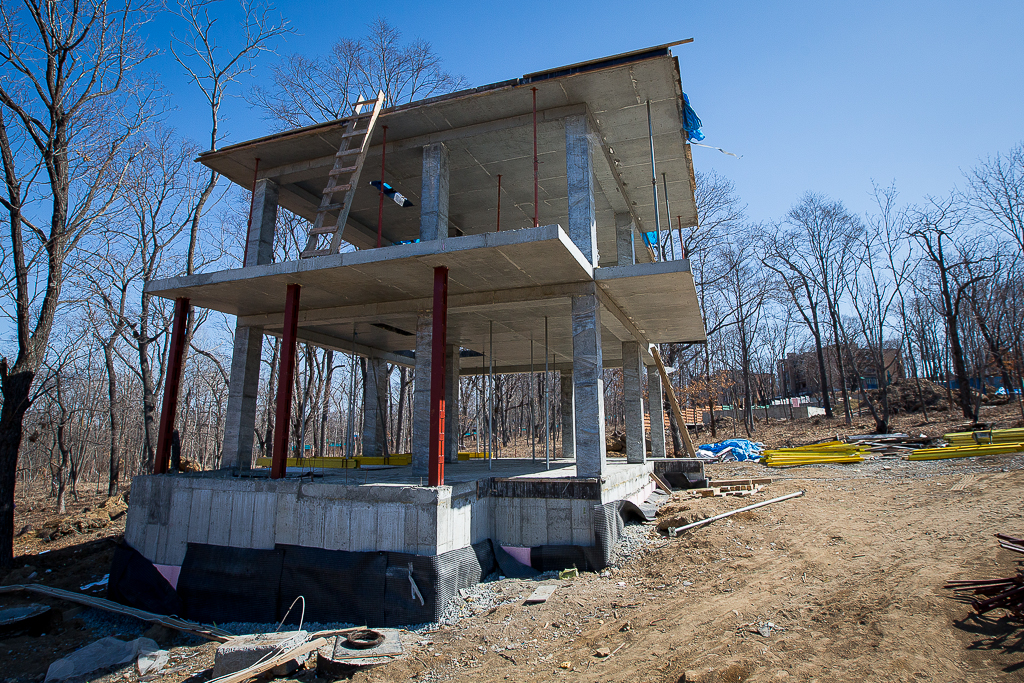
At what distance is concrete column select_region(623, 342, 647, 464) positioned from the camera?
12.2m

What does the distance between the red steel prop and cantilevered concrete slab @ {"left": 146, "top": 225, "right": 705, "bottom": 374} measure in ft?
1.28

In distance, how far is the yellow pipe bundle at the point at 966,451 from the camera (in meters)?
13.5

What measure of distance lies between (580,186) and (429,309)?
3422 mm

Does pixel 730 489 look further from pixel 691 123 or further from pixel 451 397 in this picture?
pixel 691 123

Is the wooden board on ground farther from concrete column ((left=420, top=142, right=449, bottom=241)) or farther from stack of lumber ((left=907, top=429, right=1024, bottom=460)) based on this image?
concrete column ((left=420, top=142, right=449, bottom=241))

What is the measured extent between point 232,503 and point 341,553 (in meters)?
2.28

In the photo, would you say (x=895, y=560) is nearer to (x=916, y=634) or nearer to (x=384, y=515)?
(x=916, y=634)

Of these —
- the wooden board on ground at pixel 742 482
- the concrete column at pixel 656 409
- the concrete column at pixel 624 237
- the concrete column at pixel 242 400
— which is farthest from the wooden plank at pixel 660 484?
the concrete column at pixel 242 400

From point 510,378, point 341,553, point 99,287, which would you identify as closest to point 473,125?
point 341,553

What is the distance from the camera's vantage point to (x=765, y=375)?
4816 centimetres

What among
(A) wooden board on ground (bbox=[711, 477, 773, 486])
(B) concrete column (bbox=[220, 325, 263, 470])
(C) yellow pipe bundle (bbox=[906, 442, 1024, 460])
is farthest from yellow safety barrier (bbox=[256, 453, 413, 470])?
(C) yellow pipe bundle (bbox=[906, 442, 1024, 460])

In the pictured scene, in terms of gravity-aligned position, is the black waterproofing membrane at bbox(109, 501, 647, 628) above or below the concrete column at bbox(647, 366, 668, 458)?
below

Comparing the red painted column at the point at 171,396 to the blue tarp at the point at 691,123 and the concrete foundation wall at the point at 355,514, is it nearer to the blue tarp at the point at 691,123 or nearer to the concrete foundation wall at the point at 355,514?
the concrete foundation wall at the point at 355,514

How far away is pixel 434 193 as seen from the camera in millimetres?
9141
